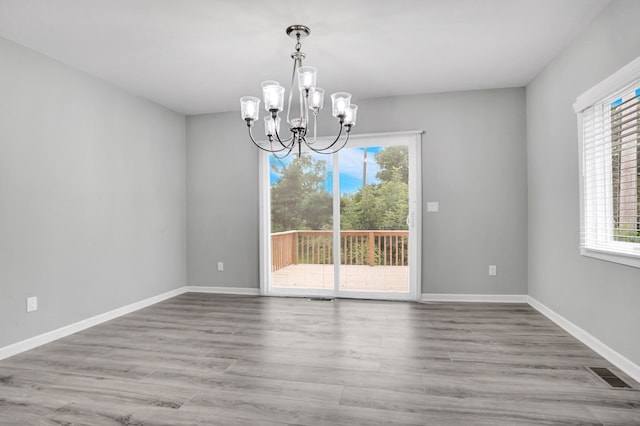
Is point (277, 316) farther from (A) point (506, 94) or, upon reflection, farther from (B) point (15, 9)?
(A) point (506, 94)

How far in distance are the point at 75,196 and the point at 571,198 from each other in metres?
4.42

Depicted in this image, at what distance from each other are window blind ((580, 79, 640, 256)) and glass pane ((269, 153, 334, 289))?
2696 millimetres

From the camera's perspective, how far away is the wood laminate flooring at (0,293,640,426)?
1954 millimetres

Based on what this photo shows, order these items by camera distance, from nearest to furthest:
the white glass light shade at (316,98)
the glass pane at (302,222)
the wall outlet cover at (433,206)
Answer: the white glass light shade at (316,98)
the wall outlet cover at (433,206)
the glass pane at (302,222)

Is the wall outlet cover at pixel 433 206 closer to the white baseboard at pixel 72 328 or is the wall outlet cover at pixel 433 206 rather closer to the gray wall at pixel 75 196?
the gray wall at pixel 75 196

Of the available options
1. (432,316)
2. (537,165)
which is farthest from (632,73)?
(432,316)

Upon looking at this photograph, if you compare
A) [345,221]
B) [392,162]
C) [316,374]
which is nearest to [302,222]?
[345,221]

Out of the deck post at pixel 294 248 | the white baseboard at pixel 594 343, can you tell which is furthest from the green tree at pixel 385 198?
the white baseboard at pixel 594 343

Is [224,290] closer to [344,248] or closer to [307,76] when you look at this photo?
[344,248]

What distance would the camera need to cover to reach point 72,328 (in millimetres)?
3420

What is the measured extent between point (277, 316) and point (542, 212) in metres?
2.92

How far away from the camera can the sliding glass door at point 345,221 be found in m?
4.59

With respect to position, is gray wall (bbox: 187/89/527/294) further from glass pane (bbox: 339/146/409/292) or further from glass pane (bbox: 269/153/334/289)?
glass pane (bbox: 269/153/334/289)

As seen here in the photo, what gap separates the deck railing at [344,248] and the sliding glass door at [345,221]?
0.01 meters
